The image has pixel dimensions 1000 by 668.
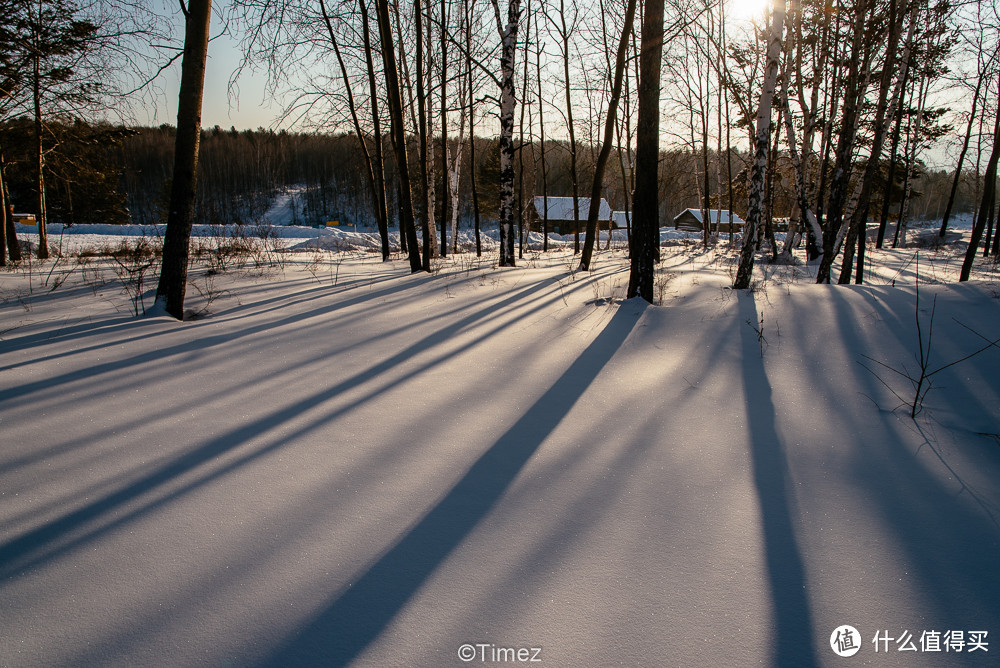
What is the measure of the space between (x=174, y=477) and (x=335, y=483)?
60 cm

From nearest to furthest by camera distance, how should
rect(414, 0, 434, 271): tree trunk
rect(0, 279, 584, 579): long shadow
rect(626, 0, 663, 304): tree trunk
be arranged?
rect(0, 279, 584, 579): long shadow → rect(626, 0, 663, 304): tree trunk → rect(414, 0, 434, 271): tree trunk

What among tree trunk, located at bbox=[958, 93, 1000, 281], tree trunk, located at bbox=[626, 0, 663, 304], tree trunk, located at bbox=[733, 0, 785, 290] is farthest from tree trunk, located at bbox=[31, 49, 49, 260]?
tree trunk, located at bbox=[958, 93, 1000, 281]

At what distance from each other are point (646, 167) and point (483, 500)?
4.37 metres

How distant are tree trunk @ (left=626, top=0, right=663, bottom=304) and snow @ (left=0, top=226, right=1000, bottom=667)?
1.59 metres

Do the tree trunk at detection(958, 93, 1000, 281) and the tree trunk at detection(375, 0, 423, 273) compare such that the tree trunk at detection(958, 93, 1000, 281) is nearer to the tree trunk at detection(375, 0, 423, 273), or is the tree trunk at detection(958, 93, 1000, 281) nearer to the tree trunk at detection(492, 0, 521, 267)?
the tree trunk at detection(492, 0, 521, 267)

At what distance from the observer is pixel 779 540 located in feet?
4.74

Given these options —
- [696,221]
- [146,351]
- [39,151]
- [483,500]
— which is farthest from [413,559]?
[696,221]

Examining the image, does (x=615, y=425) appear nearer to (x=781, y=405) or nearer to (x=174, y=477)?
(x=781, y=405)

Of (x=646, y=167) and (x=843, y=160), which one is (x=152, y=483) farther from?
(x=843, y=160)

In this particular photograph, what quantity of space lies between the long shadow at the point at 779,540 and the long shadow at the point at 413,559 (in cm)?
87

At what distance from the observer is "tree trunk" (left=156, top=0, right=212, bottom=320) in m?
3.95

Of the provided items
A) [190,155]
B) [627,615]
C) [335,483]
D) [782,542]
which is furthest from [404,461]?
[190,155]

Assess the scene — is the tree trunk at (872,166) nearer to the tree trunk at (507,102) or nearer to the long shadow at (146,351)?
the tree trunk at (507,102)

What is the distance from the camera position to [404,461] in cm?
183
